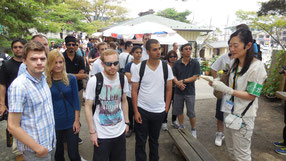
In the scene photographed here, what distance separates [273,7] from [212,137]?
24.4 ft

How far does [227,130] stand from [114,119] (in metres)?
1.55

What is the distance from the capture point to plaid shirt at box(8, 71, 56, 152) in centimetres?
154

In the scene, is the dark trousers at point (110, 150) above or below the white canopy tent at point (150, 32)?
below

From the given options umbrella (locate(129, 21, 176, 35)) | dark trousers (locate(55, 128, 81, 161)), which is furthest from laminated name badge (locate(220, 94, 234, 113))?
umbrella (locate(129, 21, 176, 35))

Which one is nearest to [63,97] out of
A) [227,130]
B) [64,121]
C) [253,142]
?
[64,121]

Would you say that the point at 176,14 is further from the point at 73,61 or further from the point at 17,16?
the point at 73,61

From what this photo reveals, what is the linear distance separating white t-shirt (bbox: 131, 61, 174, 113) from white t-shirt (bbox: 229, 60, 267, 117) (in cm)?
104

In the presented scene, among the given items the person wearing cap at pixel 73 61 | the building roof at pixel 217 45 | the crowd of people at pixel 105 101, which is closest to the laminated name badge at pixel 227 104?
the crowd of people at pixel 105 101

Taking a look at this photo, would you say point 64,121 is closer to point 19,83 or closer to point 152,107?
point 19,83

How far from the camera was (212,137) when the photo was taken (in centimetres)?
409

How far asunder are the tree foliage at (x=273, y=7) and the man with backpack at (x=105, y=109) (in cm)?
884

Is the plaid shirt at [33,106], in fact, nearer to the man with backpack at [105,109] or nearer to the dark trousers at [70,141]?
the man with backpack at [105,109]

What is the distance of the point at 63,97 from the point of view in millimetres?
2432

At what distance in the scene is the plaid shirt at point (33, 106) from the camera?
1545mm
